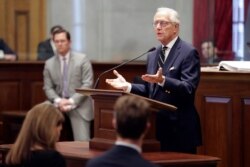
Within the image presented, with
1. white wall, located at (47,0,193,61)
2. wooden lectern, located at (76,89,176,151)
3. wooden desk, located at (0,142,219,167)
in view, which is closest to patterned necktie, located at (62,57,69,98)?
white wall, located at (47,0,193,61)

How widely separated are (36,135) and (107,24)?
6798mm

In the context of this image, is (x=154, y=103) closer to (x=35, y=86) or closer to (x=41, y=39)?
(x=35, y=86)

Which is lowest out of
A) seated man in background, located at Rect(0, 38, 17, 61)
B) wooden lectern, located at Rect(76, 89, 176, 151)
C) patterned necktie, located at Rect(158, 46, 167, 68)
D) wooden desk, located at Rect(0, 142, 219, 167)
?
wooden desk, located at Rect(0, 142, 219, 167)

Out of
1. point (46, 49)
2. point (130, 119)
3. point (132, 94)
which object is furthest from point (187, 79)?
point (46, 49)

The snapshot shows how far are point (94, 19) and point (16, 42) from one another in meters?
1.09

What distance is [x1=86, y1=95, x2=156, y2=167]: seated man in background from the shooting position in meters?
3.34

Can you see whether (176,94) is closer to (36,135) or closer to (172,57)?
(172,57)

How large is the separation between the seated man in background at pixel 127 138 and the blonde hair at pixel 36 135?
57 cm

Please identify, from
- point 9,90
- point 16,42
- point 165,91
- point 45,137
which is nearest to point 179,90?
point 165,91

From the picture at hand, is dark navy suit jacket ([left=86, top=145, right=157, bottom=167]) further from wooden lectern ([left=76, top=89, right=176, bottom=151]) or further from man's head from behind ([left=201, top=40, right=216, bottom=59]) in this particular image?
man's head from behind ([left=201, top=40, right=216, bottom=59])

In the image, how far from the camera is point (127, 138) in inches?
133

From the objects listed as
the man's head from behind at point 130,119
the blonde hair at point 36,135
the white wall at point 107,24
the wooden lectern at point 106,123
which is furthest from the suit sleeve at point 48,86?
the man's head from behind at point 130,119

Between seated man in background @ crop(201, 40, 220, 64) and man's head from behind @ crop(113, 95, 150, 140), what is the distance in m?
5.45

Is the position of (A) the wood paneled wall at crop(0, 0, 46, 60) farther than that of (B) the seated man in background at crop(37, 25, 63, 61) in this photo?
Yes
